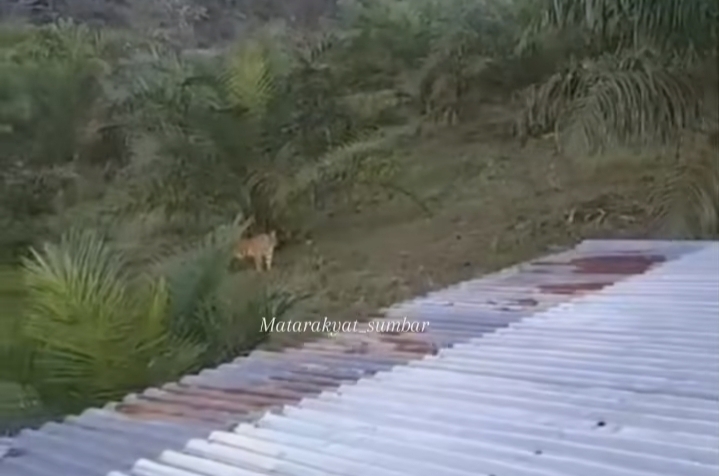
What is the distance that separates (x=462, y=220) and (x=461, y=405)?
8.00ft

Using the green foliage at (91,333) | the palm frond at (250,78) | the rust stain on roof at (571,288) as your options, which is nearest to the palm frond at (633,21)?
the palm frond at (250,78)

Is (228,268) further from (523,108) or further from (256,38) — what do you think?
(523,108)

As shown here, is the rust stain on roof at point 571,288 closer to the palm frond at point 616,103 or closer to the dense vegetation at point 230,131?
the dense vegetation at point 230,131

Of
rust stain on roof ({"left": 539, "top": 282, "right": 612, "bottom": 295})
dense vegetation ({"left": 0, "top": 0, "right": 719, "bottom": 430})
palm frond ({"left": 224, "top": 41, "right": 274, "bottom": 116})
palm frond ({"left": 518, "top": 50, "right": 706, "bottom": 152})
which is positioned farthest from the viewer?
palm frond ({"left": 518, "top": 50, "right": 706, "bottom": 152})

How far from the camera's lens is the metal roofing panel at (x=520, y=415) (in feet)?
4.08

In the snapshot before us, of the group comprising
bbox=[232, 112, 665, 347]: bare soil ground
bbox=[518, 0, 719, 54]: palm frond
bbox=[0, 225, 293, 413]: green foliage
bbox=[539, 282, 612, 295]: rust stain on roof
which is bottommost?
bbox=[0, 225, 293, 413]: green foliage

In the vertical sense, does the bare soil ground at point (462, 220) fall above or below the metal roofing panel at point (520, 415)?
above

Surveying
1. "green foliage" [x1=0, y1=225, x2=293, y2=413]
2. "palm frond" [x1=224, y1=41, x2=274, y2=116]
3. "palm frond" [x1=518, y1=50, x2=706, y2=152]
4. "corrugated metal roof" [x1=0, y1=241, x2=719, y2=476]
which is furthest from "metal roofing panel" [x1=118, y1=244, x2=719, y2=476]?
"palm frond" [x1=518, y1=50, x2=706, y2=152]

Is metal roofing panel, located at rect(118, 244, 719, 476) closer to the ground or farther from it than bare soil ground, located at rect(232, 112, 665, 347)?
closer to the ground

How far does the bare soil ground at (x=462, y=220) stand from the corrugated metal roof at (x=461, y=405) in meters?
1.17

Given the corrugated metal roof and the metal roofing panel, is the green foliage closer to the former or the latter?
the corrugated metal roof

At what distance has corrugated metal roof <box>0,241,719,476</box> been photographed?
4.19 ft

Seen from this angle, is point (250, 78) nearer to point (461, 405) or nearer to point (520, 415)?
point (461, 405)

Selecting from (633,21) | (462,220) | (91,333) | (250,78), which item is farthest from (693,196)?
(91,333)
